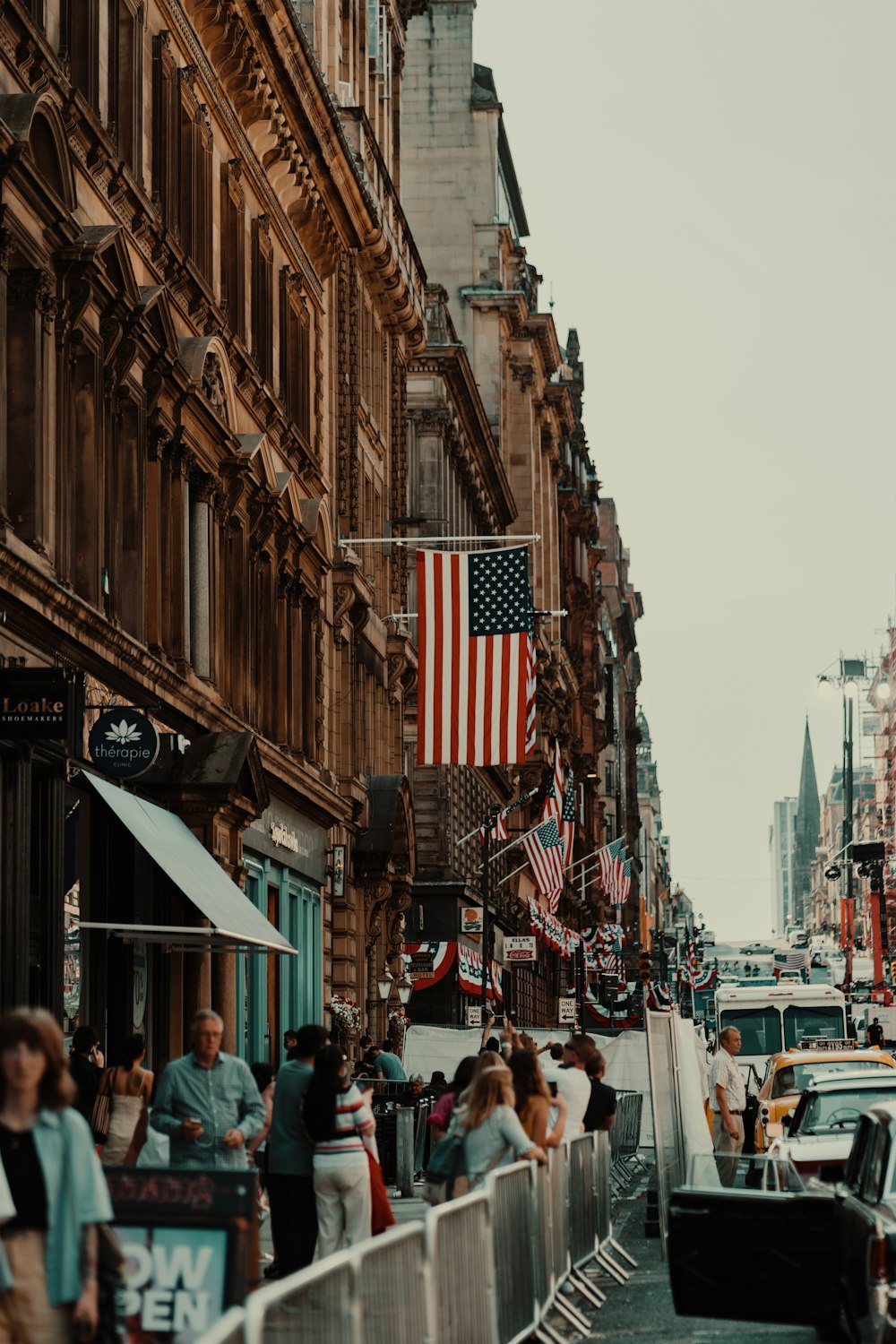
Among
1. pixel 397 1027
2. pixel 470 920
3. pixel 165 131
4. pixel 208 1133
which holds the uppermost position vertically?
pixel 165 131

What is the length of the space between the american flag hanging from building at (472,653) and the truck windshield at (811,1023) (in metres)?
15.4

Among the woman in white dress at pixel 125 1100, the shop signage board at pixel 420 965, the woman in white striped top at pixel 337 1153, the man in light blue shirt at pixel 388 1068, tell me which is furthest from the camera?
the shop signage board at pixel 420 965

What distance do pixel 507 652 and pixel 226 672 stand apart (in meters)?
4.11

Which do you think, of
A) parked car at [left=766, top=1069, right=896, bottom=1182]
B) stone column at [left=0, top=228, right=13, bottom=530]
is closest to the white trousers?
parked car at [left=766, top=1069, right=896, bottom=1182]

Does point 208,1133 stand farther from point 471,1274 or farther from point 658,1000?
point 658,1000

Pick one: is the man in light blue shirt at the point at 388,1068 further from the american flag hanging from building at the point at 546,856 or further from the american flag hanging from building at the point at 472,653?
the american flag hanging from building at the point at 546,856

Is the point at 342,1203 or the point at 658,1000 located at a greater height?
the point at 658,1000

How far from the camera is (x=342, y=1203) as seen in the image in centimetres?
1565

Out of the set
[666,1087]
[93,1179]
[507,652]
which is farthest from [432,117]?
[93,1179]

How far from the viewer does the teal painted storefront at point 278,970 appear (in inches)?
1287

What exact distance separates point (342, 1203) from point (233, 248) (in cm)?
1910

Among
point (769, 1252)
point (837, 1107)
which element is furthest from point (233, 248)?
point (769, 1252)

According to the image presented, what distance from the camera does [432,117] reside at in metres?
85.6

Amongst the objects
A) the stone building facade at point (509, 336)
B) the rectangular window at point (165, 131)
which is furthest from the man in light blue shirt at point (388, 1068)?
the stone building facade at point (509, 336)
